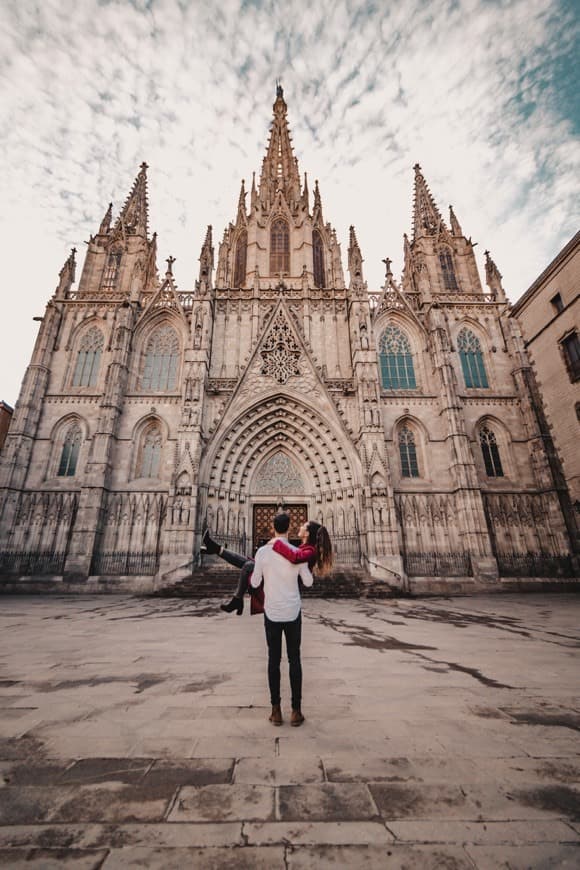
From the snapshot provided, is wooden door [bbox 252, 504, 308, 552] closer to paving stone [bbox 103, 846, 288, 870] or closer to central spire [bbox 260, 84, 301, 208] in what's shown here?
paving stone [bbox 103, 846, 288, 870]

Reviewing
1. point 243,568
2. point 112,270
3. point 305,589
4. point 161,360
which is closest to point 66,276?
point 112,270

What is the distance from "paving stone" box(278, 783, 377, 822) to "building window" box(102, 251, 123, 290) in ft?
90.7

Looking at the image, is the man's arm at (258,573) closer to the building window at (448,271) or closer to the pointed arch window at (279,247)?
the pointed arch window at (279,247)

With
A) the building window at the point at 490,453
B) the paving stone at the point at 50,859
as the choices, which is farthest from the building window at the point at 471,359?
the paving stone at the point at 50,859

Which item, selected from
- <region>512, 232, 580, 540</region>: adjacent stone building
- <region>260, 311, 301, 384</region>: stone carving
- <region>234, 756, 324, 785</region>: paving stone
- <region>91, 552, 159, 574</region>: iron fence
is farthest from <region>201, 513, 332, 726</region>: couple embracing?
<region>512, 232, 580, 540</region>: adjacent stone building

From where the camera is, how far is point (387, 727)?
9.61 ft

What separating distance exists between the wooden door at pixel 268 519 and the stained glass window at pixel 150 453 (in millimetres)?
5671

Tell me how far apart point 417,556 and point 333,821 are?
16781mm

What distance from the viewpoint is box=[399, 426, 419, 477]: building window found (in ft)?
62.0

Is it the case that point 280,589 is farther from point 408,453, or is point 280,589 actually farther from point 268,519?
point 408,453

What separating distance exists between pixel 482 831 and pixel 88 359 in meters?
24.1

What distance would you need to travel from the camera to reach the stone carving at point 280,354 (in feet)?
64.9

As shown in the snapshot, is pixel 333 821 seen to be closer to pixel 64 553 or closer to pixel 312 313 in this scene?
pixel 64 553

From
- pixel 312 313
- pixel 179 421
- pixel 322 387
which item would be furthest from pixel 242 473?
pixel 312 313
